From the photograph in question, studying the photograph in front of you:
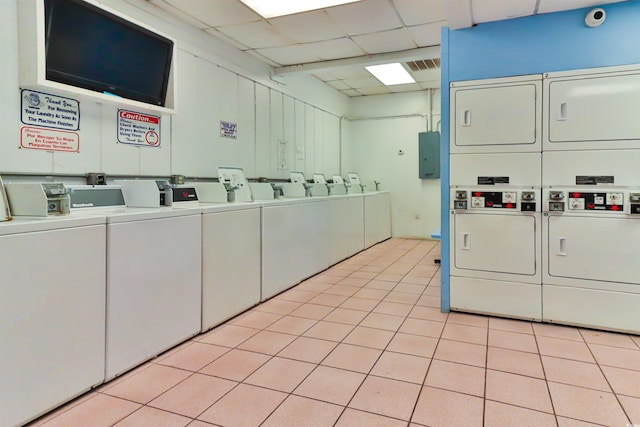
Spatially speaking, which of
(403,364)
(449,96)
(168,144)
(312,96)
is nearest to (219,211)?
(168,144)

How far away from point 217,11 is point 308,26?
1.01 m

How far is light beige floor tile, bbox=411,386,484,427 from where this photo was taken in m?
1.87

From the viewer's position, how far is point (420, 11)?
13.1 feet

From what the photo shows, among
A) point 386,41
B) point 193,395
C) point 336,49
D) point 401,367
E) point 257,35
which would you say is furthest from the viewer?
point 336,49

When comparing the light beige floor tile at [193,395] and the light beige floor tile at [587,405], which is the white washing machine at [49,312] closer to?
the light beige floor tile at [193,395]

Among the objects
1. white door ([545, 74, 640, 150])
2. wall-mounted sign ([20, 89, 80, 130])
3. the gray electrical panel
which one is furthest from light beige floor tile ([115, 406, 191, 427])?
the gray electrical panel

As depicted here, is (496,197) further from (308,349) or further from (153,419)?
(153,419)

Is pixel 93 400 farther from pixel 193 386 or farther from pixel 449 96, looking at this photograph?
pixel 449 96

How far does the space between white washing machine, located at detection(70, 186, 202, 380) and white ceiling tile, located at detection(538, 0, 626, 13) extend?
3.12 m

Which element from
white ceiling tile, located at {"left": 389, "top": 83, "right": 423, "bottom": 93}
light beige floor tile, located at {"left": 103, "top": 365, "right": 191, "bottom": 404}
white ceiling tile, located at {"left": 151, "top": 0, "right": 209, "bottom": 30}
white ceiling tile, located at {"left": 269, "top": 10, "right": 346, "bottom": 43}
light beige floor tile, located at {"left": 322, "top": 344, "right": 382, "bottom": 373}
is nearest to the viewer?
light beige floor tile, located at {"left": 103, "top": 365, "right": 191, "bottom": 404}

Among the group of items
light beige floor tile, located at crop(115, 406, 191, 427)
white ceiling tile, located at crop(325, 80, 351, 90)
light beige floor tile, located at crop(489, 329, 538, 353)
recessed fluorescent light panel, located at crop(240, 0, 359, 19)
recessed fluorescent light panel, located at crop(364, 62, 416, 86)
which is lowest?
light beige floor tile, located at crop(115, 406, 191, 427)

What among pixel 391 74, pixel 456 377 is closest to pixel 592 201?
pixel 456 377

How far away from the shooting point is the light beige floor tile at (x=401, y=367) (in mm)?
2314

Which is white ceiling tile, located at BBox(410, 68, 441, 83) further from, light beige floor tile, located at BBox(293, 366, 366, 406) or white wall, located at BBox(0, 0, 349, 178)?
light beige floor tile, located at BBox(293, 366, 366, 406)
